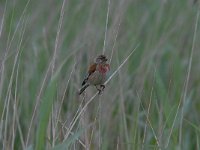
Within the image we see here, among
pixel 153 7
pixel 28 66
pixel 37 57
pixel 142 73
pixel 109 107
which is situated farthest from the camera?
pixel 153 7

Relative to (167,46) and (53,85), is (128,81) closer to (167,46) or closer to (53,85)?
(167,46)

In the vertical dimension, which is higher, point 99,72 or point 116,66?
point 116,66

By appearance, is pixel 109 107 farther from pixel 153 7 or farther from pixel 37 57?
pixel 153 7

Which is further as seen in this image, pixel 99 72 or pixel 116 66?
pixel 116 66

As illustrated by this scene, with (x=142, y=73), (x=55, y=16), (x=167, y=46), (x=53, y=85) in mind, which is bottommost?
(x=53, y=85)

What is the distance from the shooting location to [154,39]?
184 inches

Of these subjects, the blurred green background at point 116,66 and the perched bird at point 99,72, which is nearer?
the perched bird at point 99,72

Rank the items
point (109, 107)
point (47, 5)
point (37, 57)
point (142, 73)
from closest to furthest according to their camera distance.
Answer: point (109, 107) → point (142, 73) → point (37, 57) → point (47, 5)

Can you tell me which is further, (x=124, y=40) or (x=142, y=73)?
(x=124, y=40)

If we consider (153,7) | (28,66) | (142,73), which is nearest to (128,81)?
(142,73)

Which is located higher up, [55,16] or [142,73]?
[55,16]

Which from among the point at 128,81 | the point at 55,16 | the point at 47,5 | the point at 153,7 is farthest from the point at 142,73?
the point at 47,5

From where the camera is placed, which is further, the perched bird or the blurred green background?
the blurred green background

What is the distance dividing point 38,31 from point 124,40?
1.14 m
